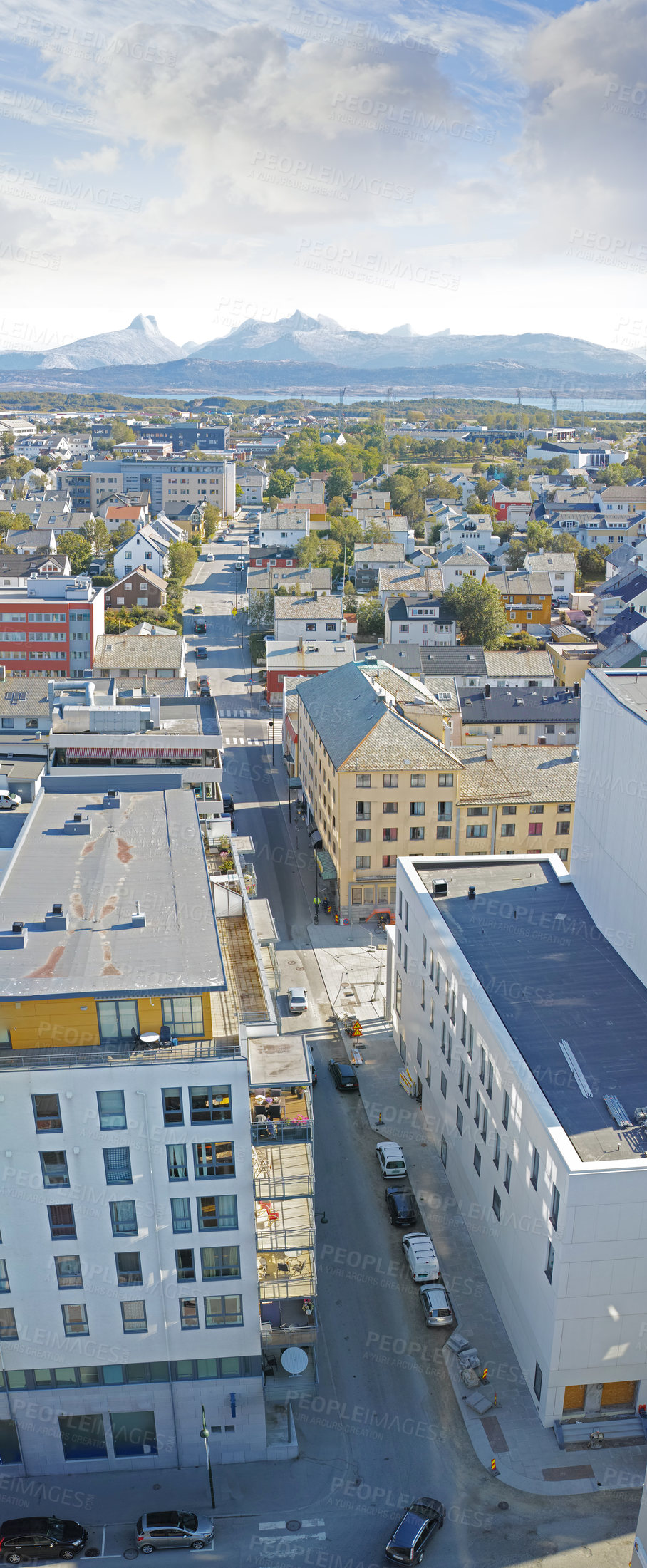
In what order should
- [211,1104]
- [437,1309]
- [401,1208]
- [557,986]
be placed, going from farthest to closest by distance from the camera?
1. [401,1208]
2. [557,986]
3. [437,1309]
4. [211,1104]

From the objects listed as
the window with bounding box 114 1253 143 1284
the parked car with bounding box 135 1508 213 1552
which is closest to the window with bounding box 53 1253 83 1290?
the window with bounding box 114 1253 143 1284

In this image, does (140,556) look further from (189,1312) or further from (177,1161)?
(189,1312)

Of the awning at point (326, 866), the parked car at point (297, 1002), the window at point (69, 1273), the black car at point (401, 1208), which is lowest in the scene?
the black car at point (401, 1208)

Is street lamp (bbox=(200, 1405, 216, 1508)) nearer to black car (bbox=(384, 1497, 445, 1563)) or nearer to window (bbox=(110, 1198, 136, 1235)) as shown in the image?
black car (bbox=(384, 1497, 445, 1563))

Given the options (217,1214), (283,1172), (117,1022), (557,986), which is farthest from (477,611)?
(217,1214)

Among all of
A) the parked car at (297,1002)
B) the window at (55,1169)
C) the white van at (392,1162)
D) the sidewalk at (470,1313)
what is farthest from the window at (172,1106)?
the parked car at (297,1002)

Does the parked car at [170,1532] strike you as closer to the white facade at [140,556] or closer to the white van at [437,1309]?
the white van at [437,1309]

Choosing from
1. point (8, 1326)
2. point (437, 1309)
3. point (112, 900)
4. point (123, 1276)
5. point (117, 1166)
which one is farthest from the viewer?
point (437, 1309)
